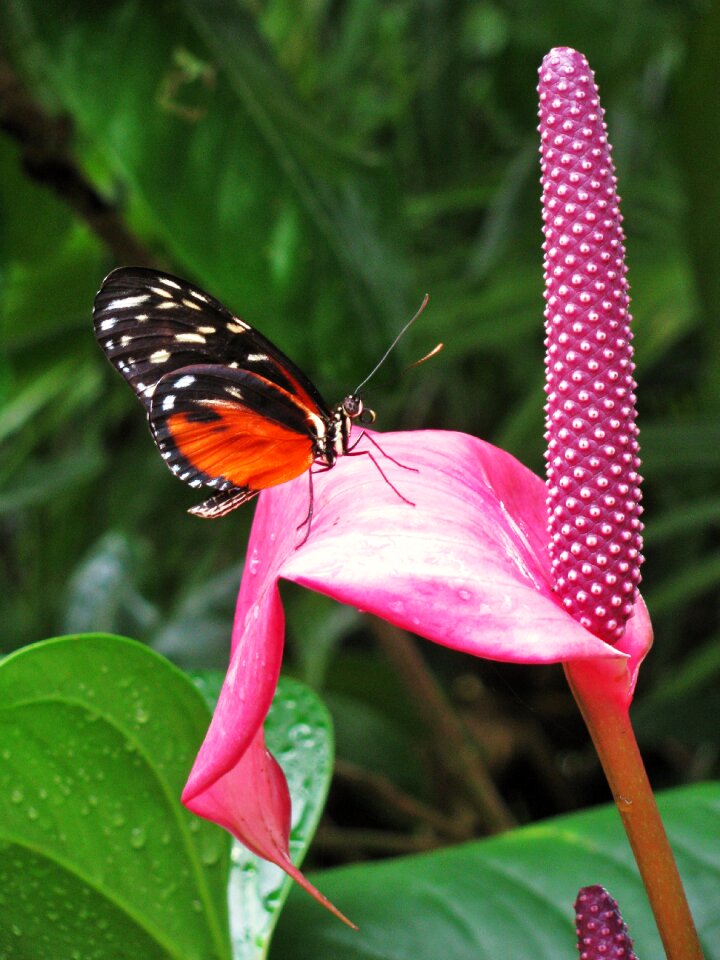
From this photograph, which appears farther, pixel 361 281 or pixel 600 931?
pixel 361 281

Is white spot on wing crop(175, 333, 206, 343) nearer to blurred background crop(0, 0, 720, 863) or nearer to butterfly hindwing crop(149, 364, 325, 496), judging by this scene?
butterfly hindwing crop(149, 364, 325, 496)

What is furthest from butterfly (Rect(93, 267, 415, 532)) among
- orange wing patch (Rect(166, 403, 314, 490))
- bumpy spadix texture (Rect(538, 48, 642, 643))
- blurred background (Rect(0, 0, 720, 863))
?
blurred background (Rect(0, 0, 720, 863))

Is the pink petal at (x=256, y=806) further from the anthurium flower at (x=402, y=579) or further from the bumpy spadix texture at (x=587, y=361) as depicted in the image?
the bumpy spadix texture at (x=587, y=361)

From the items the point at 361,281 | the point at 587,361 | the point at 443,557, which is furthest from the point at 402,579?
the point at 361,281

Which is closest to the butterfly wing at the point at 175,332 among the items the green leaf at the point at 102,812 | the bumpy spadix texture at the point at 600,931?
the green leaf at the point at 102,812

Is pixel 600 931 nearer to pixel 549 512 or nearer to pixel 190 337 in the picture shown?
pixel 549 512

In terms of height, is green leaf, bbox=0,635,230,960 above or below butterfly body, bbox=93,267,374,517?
below

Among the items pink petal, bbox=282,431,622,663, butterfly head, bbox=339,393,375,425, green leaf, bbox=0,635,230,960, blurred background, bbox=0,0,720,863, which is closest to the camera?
pink petal, bbox=282,431,622,663
